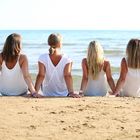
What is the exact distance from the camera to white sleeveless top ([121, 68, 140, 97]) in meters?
6.95

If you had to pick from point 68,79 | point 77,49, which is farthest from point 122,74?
point 77,49

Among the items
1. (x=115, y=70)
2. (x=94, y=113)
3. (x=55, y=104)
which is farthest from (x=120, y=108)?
(x=115, y=70)

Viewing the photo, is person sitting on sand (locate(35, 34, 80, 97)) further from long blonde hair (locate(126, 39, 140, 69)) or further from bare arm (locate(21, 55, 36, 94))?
long blonde hair (locate(126, 39, 140, 69))

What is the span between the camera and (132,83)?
7000 mm

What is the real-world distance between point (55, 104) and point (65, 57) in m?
1.02

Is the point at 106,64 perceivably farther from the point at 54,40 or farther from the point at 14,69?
the point at 14,69

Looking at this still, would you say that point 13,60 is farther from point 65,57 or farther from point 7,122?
point 7,122

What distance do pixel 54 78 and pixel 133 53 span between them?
4.25 feet

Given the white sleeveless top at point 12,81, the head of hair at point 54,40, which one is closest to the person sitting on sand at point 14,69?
the white sleeveless top at point 12,81

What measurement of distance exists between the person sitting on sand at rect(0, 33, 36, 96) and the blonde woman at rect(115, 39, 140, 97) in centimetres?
140

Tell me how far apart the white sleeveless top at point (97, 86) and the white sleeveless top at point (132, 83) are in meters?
0.33

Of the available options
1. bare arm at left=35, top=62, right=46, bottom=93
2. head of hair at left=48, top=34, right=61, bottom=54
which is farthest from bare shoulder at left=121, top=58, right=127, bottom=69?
bare arm at left=35, top=62, right=46, bottom=93

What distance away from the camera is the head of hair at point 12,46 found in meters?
6.61

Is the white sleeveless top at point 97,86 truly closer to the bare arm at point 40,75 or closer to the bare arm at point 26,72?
the bare arm at point 40,75
